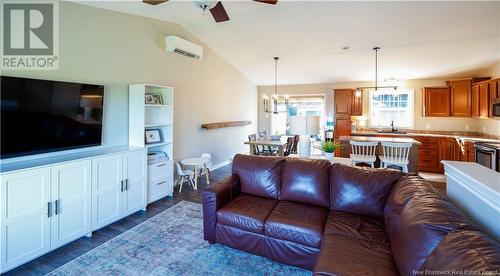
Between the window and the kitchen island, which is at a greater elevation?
the window

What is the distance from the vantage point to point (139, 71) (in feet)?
13.2

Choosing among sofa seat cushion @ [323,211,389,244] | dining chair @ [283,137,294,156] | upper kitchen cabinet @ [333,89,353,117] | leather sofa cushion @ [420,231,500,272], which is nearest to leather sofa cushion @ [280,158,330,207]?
sofa seat cushion @ [323,211,389,244]

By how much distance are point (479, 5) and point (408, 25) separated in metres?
0.80

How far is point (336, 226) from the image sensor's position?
7.01ft

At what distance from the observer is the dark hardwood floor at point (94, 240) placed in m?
2.30

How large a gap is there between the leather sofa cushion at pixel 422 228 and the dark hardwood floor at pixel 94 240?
2.92m

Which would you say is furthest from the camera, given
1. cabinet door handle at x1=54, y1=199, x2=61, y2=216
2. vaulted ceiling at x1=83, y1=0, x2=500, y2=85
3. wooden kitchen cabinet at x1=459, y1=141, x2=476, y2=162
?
wooden kitchen cabinet at x1=459, y1=141, x2=476, y2=162

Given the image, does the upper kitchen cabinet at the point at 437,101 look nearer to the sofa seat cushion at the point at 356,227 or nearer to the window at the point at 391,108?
the window at the point at 391,108

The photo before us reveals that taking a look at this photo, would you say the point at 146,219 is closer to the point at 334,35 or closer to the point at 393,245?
the point at 393,245

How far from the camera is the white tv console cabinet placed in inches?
86.7

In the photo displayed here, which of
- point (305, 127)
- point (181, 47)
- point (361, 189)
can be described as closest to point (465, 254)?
point (361, 189)

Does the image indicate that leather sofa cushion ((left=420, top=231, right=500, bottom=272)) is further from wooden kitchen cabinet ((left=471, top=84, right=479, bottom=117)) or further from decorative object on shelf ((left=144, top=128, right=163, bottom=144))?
wooden kitchen cabinet ((left=471, top=84, right=479, bottom=117))

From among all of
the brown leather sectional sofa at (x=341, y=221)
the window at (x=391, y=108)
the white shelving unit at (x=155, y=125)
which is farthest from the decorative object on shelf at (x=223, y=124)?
the window at (x=391, y=108)

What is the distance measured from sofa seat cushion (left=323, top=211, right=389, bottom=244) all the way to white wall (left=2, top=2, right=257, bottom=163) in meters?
3.23
